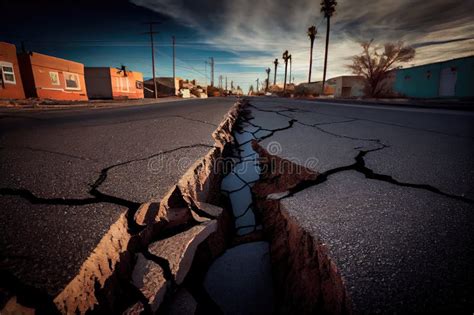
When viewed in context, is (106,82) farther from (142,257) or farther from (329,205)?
(329,205)

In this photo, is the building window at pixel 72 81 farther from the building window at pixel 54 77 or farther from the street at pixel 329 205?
the street at pixel 329 205

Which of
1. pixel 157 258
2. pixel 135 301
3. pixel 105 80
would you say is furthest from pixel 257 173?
pixel 105 80

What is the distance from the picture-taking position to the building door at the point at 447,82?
1424 cm

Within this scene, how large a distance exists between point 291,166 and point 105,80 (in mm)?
24336

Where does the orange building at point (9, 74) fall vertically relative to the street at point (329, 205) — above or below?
above

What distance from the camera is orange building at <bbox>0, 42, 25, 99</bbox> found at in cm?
1020

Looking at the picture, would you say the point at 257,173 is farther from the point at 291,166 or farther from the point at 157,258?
the point at 157,258

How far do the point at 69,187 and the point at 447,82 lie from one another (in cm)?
2096

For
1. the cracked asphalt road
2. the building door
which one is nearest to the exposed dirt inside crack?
the cracked asphalt road

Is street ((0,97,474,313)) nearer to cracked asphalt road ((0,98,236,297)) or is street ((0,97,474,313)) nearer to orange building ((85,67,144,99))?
cracked asphalt road ((0,98,236,297))

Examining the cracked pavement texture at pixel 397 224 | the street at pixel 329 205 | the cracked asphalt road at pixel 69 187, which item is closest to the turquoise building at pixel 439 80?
the street at pixel 329 205

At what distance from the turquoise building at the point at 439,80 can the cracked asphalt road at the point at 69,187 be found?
18888 mm

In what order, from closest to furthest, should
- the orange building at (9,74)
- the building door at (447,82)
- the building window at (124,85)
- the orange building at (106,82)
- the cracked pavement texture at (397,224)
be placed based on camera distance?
the cracked pavement texture at (397,224), the orange building at (9,74), the building door at (447,82), the orange building at (106,82), the building window at (124,85)

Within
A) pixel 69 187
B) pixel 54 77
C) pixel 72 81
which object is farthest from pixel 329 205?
pixel 72 81
